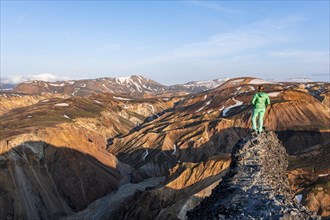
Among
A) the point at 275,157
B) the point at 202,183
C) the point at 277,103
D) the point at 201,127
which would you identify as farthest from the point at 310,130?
the point at 275,157

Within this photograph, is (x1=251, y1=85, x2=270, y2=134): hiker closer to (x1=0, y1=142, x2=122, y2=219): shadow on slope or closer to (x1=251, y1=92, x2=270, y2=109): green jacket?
(x1=251, y1=92, x2=270, y2=109): green jacket

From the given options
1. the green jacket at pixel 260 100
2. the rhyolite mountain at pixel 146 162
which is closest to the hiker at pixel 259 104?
the green jacket at pixel 260 100

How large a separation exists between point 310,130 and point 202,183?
61.9 m

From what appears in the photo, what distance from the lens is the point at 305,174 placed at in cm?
6103

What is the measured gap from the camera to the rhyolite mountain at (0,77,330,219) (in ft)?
235

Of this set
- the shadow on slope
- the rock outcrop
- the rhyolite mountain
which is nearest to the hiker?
the rock outcrop

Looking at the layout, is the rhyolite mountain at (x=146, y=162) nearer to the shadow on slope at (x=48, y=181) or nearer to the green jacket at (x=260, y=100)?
the shadow on slope at (x=48, y=181)

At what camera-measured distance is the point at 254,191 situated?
1495cm

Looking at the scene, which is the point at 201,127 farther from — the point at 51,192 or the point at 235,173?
the point at 235,173

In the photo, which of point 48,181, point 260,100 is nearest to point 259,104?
point 260,100

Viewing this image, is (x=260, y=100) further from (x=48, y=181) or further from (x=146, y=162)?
(x=146, y=162)

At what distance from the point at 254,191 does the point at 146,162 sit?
112 meters

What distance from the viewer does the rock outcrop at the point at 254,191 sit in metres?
13.3

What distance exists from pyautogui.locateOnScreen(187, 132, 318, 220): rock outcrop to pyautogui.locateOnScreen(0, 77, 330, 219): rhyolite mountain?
36570 mm
